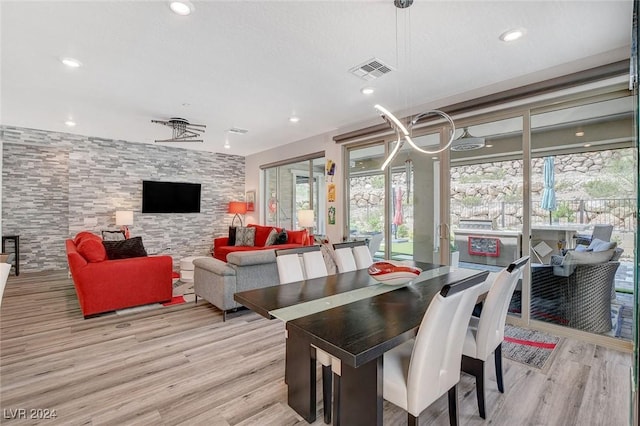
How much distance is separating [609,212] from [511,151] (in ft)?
3.66

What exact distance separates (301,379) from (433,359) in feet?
2.99

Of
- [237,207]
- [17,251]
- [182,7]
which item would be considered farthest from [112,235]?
[182,7]

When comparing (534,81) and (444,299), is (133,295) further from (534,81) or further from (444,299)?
(534,81)

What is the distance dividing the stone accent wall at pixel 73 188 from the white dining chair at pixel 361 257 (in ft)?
18.1

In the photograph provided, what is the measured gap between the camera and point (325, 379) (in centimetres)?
199

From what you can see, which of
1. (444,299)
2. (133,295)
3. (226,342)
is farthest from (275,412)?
(133,295)

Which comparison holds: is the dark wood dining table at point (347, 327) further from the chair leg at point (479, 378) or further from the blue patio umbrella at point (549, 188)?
the blue patio umbrella at point (549, 188)

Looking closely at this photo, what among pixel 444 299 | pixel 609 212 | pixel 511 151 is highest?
pixel 511 151

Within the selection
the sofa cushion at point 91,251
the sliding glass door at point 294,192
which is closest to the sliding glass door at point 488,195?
the sliding glass door at point 294,192

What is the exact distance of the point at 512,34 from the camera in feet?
8.35

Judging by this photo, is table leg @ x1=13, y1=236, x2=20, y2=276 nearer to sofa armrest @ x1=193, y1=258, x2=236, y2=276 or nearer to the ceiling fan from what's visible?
the ceiling fan

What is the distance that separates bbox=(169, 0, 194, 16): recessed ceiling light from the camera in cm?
217

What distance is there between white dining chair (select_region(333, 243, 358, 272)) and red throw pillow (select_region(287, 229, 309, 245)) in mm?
2580

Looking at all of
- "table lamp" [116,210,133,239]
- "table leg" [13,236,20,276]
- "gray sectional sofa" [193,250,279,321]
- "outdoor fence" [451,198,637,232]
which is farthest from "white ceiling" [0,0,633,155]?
"table leg" [13,236,20,276]
